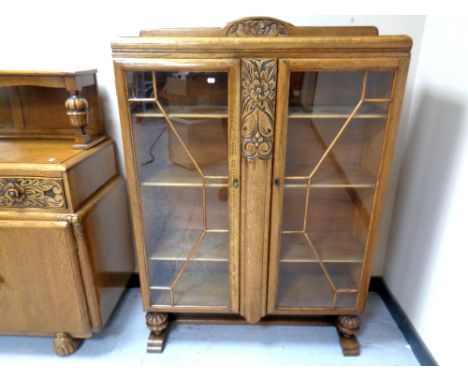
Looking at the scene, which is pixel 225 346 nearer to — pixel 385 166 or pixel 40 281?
pixel 40 281

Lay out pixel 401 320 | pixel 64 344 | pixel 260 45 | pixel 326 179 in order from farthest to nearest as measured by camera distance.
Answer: pixel 401 320 < pixel 64 344 < pixel 326 179 < pixel 260 45

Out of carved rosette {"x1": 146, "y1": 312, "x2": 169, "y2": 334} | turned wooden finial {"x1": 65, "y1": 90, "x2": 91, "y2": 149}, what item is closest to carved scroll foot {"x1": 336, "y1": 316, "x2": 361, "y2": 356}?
carved rosette {"x1": 146, "y1": 312, "x2": 169, "y2": 334}

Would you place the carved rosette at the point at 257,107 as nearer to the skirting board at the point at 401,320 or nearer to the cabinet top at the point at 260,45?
the cabinet top at the point at 260,45

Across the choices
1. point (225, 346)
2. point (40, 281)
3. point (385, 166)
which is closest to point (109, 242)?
point (40, 281)

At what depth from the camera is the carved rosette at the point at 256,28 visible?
3.18 feet

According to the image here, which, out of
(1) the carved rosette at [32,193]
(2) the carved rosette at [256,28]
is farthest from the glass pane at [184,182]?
(1) the carved rosette at [32,193]

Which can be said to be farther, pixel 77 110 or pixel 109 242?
pixel 109 242

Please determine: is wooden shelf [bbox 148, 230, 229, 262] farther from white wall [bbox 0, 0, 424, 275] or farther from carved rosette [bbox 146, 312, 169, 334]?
white wall [bbox 0, 0, 424, 275]

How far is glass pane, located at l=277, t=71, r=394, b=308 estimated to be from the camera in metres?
0.98

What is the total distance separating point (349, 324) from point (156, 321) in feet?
2.37

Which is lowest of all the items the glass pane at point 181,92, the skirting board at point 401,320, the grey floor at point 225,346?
the grey floor at point 225,346

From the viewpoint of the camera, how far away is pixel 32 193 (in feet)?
3.34

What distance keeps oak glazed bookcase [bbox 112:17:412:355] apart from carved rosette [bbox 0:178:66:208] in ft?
0.73

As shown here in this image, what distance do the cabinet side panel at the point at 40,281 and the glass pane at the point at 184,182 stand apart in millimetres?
249
